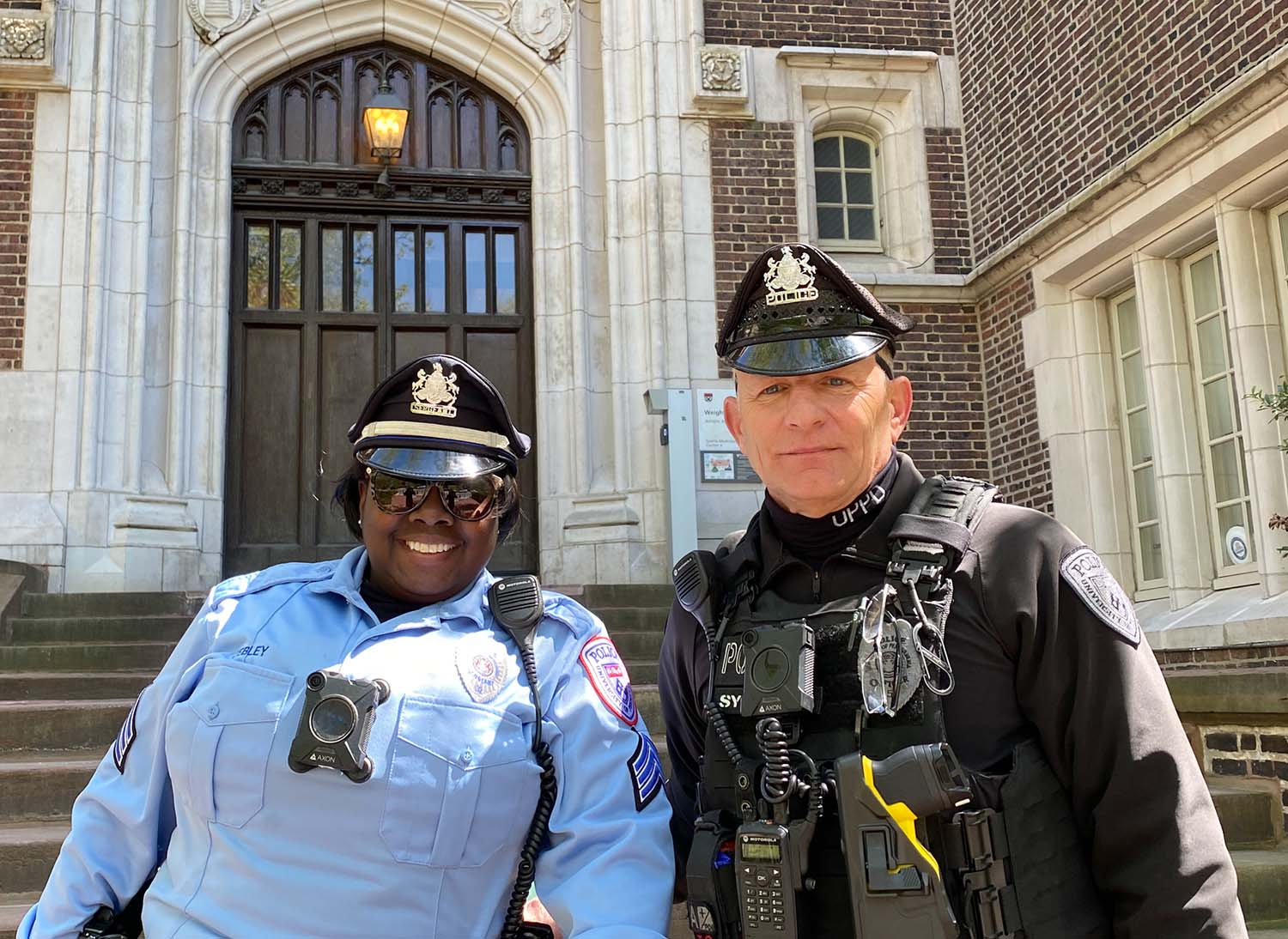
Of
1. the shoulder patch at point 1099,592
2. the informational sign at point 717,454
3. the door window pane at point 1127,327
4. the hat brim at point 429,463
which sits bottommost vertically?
the shoulder patch at point 1099,592

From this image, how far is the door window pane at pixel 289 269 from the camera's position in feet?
30.2

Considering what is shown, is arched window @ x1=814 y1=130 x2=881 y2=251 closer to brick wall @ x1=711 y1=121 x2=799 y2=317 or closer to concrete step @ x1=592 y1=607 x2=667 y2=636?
brick wall @ x1=711 y1=121 x2=799 y2=317

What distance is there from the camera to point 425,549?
7.42 ft

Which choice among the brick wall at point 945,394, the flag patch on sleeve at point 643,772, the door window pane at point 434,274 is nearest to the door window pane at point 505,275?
the door window pane at point 434,274

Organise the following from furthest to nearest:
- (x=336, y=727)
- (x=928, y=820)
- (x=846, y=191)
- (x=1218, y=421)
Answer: (x=846, y=191), (x=1218, y=421), (x=336, y=727), (x=928, y=820)

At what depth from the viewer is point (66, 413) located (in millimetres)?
8156

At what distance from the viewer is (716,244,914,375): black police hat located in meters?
2.05

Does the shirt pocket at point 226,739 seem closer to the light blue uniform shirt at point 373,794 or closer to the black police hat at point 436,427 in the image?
the light blue uniform shirt at point 373,794

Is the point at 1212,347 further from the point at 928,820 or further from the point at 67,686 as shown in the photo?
the point at 67,686

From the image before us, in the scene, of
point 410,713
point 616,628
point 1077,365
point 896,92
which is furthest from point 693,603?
point 896,92

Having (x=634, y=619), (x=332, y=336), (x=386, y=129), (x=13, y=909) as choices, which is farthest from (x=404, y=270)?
(x=13, y=909)

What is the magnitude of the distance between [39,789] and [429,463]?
10.6 ft

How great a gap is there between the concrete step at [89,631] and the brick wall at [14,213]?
2.39 metres

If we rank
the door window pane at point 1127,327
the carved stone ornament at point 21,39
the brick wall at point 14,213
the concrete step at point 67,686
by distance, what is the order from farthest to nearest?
the carved stone ornament at point 21,39, the brick wall at point 14,213, the door window pane at point 1127,327, the concrete step at point 67,686
